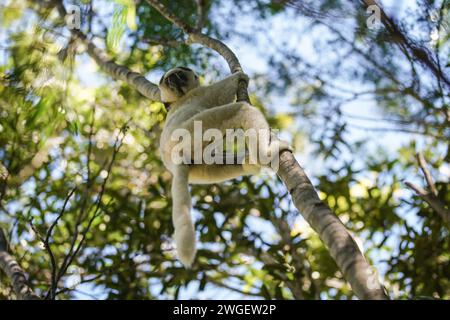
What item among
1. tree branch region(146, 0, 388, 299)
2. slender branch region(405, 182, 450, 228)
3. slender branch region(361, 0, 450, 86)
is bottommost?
tree branch region(146, 0, 388, 299)

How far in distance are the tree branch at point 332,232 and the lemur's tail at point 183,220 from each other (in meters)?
0.68

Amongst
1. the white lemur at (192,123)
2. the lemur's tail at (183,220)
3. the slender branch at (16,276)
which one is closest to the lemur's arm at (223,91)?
the white lemur at (192,123)

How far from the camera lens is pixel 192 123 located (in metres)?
4.46

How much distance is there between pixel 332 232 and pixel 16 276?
291 centimetres

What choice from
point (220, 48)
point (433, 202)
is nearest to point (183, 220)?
point (220, 48)

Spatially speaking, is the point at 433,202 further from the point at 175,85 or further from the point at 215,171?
the point at 175,85

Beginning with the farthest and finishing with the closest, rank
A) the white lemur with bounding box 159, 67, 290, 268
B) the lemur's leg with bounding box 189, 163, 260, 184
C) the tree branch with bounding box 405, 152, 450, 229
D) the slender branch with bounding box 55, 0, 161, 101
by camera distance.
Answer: the slender branch with bounding box 55, 0, 161, 101 < the tree branch with bounding box 405, 152, 450, 229 < the lemur's leg with bounding box 189, 163, 260, 184 < the white lemur with bounding box 159, 67, 290, 268

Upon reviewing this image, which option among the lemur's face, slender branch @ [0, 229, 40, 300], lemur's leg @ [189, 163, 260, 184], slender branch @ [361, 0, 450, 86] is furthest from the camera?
the lemur's face

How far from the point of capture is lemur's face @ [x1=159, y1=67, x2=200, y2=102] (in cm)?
523

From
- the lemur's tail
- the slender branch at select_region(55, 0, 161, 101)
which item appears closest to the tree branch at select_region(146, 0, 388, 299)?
the lemur's tail

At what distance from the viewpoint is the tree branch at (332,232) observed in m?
2.22

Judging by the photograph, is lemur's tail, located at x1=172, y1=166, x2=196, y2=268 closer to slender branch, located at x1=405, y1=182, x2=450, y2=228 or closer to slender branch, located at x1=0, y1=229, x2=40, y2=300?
slender branch, located at x1=0, y1=229, x2=40, y2=300

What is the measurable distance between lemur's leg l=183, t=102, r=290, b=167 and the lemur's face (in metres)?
0.82
